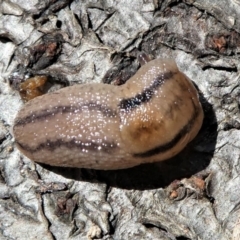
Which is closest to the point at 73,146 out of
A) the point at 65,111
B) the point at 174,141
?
the point at 65,111

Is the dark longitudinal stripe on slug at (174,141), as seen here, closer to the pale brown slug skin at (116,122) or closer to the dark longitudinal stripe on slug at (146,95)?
the pale brown slug skin at (116,122)

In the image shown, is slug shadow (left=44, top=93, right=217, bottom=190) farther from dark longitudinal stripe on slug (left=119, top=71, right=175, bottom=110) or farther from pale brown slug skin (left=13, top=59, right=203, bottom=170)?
dark longitudinal stripe on slug (left=119, top=71, right=175, bottom=110)

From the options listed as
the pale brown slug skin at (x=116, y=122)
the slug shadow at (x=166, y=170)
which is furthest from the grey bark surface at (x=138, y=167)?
the pale brown slug skin at (x=116, y=122)

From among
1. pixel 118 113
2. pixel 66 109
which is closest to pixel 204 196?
pixel 118 113

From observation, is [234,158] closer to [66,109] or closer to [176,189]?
[176,189]

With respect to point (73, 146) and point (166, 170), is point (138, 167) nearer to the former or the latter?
point (166, 170)

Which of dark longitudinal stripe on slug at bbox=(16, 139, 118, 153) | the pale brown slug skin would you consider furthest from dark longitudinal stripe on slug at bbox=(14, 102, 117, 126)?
dark longitudinal stripe on slug at bbox=(16, 139, 118, 153)
